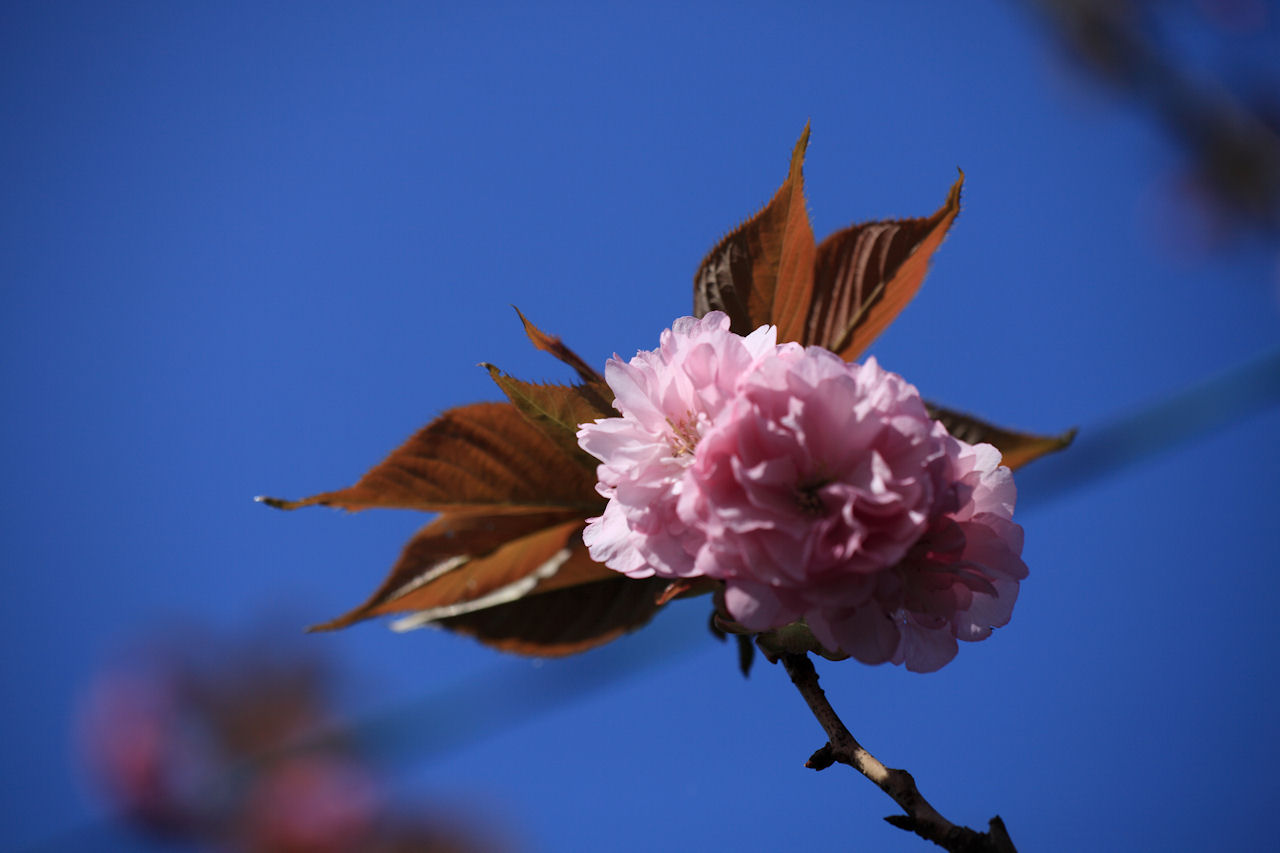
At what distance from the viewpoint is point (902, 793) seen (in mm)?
359

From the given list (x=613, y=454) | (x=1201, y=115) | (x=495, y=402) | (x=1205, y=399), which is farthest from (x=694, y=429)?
(x=1201, y=115)

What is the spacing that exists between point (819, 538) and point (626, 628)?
251 millimetres

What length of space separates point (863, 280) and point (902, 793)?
1.14ft

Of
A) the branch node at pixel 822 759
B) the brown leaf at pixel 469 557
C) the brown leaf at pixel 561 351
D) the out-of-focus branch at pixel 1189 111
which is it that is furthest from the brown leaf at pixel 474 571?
the out-of-focus branch at pixel 1189 111

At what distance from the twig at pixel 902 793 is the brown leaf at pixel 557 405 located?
206 millimetres

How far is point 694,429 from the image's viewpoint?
16.7 inches

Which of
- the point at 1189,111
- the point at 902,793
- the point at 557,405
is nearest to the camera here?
the point at 902,793

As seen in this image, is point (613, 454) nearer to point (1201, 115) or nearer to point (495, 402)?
point (495, 402)

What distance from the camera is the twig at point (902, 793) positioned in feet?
1.13

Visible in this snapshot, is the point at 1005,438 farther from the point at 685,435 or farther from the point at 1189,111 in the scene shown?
the point at 1189,111

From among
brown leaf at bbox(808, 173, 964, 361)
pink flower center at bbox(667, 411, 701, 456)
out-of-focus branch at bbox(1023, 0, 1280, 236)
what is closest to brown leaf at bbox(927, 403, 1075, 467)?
brown leaf at bbox(808, 173, 964, 361)

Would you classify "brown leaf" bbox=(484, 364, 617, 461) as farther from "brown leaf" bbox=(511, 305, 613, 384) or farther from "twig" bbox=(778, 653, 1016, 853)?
"twig" bbox=(778, 653, 1016, 853)

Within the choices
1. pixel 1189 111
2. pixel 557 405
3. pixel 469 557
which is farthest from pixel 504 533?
pixel 1189 111

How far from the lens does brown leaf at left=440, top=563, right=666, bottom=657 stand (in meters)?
0.58
